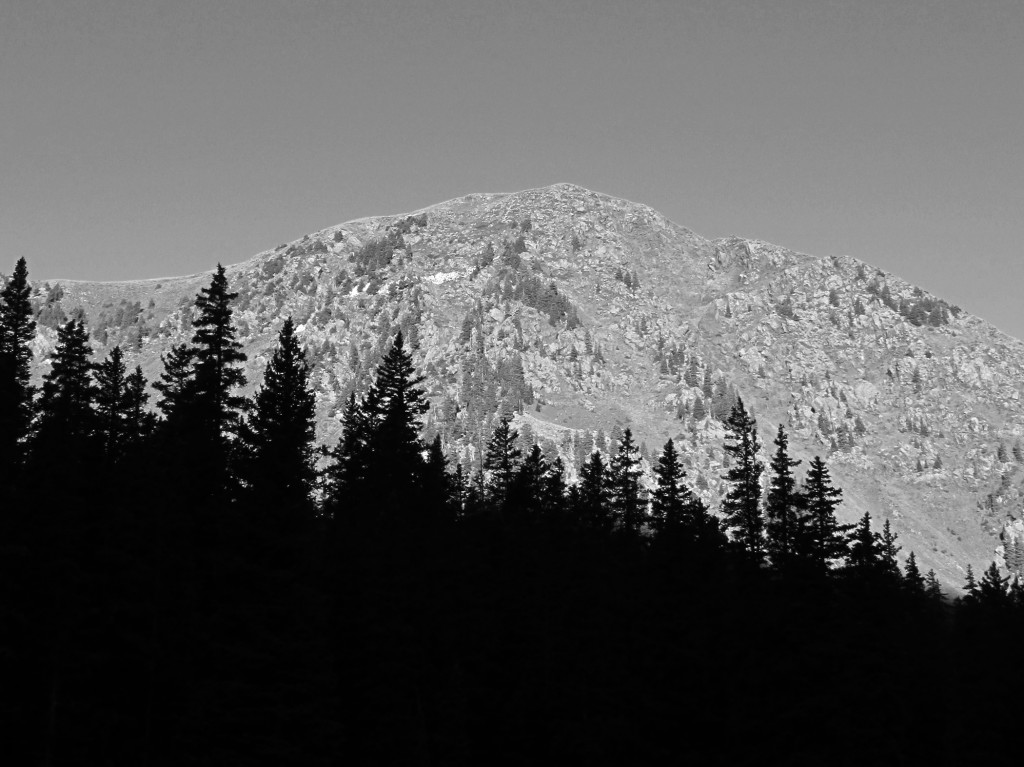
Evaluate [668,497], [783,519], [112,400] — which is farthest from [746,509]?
[112,400]

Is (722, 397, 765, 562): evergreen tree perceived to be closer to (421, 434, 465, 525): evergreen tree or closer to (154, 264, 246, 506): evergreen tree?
(421, 434, 465, 525): evergreen tree

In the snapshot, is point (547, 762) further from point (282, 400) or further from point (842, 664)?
point (282, 400)

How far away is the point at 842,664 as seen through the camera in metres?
47.7

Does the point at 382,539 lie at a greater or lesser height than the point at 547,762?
greater

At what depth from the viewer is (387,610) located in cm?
4088

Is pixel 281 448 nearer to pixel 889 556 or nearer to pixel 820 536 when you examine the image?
pixel 820 536

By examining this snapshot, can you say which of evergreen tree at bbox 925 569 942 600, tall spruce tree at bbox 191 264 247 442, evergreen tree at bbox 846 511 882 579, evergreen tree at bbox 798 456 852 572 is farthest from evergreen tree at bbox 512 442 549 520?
evergreen tree at bbox 925 569 942 600

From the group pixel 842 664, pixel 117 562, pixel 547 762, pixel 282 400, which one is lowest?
pixel 547 762

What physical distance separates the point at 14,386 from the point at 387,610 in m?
16.7

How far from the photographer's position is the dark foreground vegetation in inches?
1281

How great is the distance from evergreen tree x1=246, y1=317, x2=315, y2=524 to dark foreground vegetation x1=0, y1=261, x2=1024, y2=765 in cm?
10

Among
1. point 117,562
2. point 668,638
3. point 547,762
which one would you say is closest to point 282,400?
point 117,562

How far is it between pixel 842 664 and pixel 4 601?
34987 mm

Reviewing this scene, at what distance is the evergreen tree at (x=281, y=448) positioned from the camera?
33.5 m
